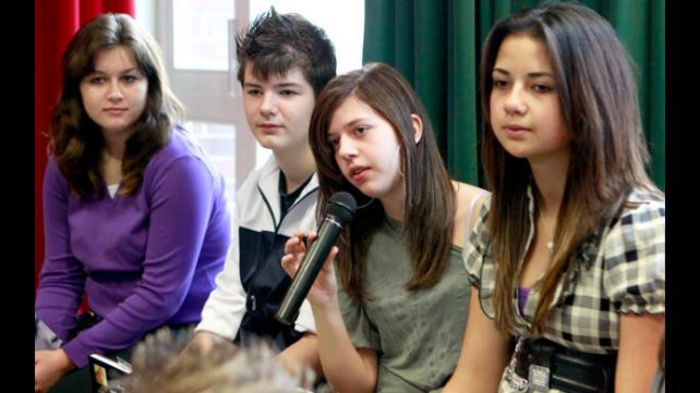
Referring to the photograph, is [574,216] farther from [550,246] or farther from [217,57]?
[217,57]

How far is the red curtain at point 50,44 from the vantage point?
3.16 meters

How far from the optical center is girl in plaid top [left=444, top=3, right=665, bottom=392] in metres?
1.34

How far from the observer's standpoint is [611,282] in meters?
1.36

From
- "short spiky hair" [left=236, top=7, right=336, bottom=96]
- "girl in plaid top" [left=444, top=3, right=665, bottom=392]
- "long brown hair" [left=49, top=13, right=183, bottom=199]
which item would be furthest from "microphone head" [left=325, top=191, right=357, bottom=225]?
"long brown hair" [left=49, top=13, right=183, bottom=199]

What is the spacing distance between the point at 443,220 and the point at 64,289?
1196 mm

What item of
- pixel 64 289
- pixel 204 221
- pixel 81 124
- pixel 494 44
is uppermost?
pixel 494 44

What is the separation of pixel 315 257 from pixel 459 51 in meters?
0.85

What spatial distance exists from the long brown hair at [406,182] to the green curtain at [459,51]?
0.95ft

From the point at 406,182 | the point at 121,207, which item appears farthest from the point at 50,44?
the point at 406,182

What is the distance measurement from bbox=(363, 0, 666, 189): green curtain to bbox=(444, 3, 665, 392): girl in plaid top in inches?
14.4

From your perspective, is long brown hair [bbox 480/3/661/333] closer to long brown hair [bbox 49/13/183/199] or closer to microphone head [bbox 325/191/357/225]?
microphone head [bbox 325/191/357/225]
